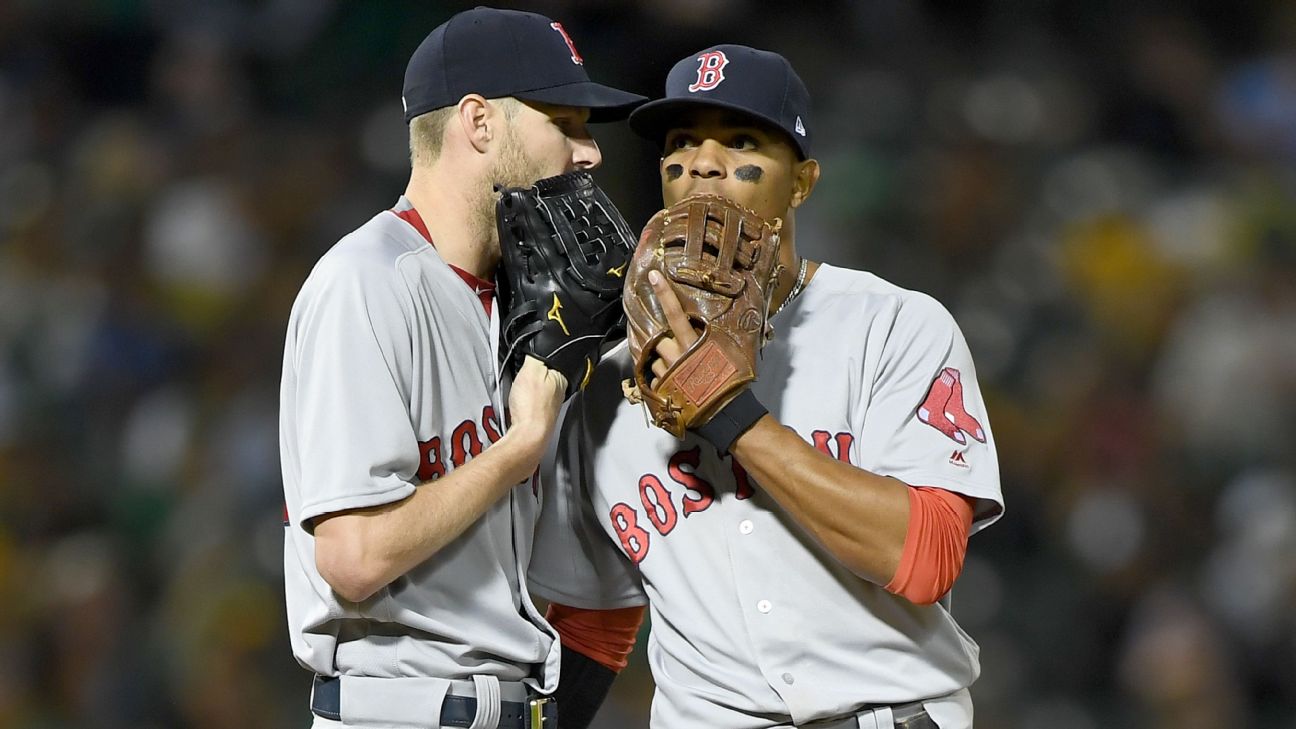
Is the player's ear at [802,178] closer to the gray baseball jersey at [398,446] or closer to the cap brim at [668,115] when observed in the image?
the cap brim at [668,115]

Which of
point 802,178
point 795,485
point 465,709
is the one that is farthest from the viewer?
point 802,178

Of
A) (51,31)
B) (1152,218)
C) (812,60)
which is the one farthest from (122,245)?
(1152,218)

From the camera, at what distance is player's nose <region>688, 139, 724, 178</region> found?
6.79ft

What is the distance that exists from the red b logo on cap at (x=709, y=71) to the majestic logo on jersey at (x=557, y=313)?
0.37 metres

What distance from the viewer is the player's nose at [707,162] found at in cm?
207

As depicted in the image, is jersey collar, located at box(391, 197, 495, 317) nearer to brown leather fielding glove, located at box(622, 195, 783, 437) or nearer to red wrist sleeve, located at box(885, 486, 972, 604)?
brown leather fielding glove, located at box(622, 195, 783, 437)

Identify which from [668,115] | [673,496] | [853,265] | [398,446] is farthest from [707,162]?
[853,265]

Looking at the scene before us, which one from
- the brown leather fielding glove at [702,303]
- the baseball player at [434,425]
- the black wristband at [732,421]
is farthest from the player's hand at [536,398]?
the black wristband at [732,421]

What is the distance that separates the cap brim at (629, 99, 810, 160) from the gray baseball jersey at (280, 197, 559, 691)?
0.37m

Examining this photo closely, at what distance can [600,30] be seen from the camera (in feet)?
17.2

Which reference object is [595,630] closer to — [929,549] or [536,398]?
[536,398]

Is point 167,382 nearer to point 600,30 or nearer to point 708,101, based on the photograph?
point 600,30

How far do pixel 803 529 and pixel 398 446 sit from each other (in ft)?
1.88

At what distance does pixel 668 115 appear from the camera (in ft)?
6.95
